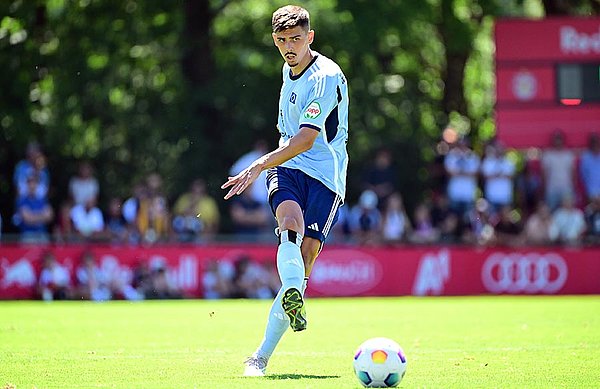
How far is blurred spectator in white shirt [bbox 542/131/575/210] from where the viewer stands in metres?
23.9

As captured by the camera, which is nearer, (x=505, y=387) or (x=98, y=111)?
(x=505, y=387)

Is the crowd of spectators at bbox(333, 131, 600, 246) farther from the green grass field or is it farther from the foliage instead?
the green grass field

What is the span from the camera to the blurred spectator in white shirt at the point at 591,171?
2352 cm

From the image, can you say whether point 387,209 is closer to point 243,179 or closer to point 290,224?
point 290,224

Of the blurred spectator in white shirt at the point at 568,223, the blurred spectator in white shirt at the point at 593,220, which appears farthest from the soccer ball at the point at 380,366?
the blurred spectator in white shirt at the point at 593,220

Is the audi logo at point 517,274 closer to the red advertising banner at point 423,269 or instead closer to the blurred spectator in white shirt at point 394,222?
the red advertising banner at point 423,269

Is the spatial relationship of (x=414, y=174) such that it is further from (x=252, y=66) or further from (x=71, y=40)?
(x=71, y=40)

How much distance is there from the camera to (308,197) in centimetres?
905

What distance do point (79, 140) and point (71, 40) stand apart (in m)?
2.66

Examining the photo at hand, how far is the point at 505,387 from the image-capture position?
796 centimetres

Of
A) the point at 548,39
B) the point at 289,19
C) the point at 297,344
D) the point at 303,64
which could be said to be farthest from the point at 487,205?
the point at 289,19

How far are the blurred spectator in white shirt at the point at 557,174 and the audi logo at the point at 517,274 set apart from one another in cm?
163

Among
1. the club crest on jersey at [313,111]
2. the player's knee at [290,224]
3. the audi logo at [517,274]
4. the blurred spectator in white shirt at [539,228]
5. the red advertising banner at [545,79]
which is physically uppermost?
the red advertising banner at [545,79]

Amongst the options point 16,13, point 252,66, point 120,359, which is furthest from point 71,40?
point 120,359
